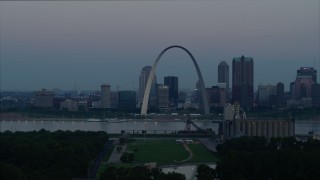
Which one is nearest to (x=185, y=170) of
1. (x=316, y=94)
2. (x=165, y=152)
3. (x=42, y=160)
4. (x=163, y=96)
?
(x=42, y=160)

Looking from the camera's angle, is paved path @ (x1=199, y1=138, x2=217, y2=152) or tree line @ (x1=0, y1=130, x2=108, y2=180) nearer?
tree line @ (x1=0, y1=130, x2=108, y2=180)

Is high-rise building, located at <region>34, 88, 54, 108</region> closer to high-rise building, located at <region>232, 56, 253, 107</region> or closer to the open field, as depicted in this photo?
high-rise building, located at <region>232, 56, 253, 107</region>

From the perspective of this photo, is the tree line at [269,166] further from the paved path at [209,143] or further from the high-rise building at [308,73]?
the high-rise building at [308,73]

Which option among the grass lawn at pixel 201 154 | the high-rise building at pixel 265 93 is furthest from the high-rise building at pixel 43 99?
the grass lawn at pixel 201 154

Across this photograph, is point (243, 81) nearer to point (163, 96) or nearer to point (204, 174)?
point (163, 96)

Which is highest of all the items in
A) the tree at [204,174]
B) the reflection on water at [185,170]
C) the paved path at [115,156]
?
the tree at [204,174]

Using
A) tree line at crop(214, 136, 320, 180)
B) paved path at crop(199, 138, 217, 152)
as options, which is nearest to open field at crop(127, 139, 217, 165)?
paved path at crop(199, 138, 217, 152)

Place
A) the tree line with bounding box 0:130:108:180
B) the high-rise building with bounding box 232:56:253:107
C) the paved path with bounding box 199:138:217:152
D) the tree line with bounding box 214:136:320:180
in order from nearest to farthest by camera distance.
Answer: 1. the tree line with bounding box 0:130:108:180
2. the tree line with bounding box 214:136:320:180
3. the paved path with bounding box 199:138:217:152
4. the high-rise building with bounding box 232:56:253:107
